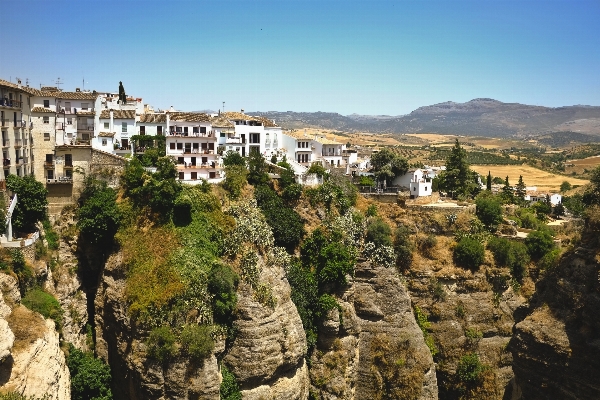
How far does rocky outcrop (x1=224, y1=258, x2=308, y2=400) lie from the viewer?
107 ft

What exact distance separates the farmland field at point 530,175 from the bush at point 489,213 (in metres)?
63.6

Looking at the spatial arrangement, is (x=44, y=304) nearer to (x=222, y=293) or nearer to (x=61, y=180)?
(x=222, y=293)

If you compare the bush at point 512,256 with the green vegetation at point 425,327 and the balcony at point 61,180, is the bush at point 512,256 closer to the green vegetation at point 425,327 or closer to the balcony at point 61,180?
the green vegetation at point 425,327

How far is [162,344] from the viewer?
29531mm

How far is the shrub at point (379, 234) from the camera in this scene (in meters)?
42.6

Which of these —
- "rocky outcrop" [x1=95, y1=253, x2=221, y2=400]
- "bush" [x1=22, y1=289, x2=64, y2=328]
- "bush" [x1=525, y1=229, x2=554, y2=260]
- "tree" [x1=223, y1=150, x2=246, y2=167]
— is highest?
"tree" [x1=223, y1=150, x2=246, y2=167]

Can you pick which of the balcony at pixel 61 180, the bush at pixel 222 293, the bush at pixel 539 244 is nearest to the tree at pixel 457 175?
the bush at pixel 539 244

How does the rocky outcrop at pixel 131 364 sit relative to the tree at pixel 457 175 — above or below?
below

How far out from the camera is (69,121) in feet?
155

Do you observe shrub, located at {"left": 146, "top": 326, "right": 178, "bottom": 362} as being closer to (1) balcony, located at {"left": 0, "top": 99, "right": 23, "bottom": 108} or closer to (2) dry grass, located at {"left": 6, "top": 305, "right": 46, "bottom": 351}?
(2) dry grass, located at {"left": 6, "top": 305, "right": 46, "bottom": 351}

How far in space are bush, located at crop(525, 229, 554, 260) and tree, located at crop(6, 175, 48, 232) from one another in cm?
4021

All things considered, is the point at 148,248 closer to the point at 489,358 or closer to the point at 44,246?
the point at 44,246

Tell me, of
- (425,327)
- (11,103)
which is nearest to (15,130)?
(11,103)

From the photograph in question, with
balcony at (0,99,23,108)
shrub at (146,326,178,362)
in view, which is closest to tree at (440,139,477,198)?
shrub at (146,326,178,362)
